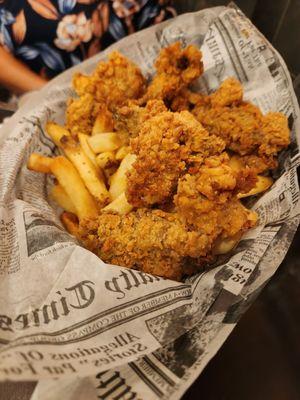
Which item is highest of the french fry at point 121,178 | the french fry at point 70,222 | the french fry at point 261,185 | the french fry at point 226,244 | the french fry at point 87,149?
the french fry at point 87,149

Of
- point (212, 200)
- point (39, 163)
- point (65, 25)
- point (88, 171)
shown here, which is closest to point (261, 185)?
point (212, 200)

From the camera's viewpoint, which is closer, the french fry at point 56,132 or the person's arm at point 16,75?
the french fry at point 56,132

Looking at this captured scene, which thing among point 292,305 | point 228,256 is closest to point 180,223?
point 228,256

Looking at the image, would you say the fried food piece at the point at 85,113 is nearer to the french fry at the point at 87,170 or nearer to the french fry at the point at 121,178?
the french fry at the point at 87,170

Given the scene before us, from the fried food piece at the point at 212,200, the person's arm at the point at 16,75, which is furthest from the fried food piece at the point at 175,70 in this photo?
the person's arm at the point at 16,75

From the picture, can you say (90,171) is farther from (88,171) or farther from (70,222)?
(70,222)

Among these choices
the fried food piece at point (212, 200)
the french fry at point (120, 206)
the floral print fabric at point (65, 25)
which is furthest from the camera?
the floral print fabric at point (65, 25)
